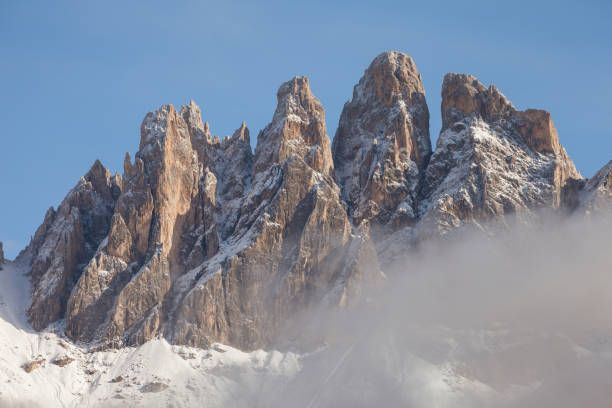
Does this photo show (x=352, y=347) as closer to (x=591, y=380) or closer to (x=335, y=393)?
(x=335, y=393)

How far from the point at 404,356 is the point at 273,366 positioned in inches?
1094

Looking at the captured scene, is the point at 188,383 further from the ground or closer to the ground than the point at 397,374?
further from the ground

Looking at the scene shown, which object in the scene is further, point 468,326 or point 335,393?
point 468,326

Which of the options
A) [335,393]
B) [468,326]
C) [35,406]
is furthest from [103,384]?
[468,326]

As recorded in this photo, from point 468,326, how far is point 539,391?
22.1m

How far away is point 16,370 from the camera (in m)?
197

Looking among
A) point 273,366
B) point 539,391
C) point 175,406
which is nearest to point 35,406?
point 175,406

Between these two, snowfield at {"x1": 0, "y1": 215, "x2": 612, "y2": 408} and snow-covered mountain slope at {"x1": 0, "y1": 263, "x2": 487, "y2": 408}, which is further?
snow-covered mountain slope at {"x1": 0, "y1": 263, "x2": 487, "y2": 408}

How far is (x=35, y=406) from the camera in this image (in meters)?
189

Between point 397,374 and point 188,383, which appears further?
point 188,383

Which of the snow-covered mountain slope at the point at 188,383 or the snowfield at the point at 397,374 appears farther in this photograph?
the snow-covered mountain slope at the point at 188,383

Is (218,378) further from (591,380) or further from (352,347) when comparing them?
(591,380)

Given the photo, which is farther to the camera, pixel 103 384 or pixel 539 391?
pixel 103 384

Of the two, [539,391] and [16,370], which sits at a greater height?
[16,370]
